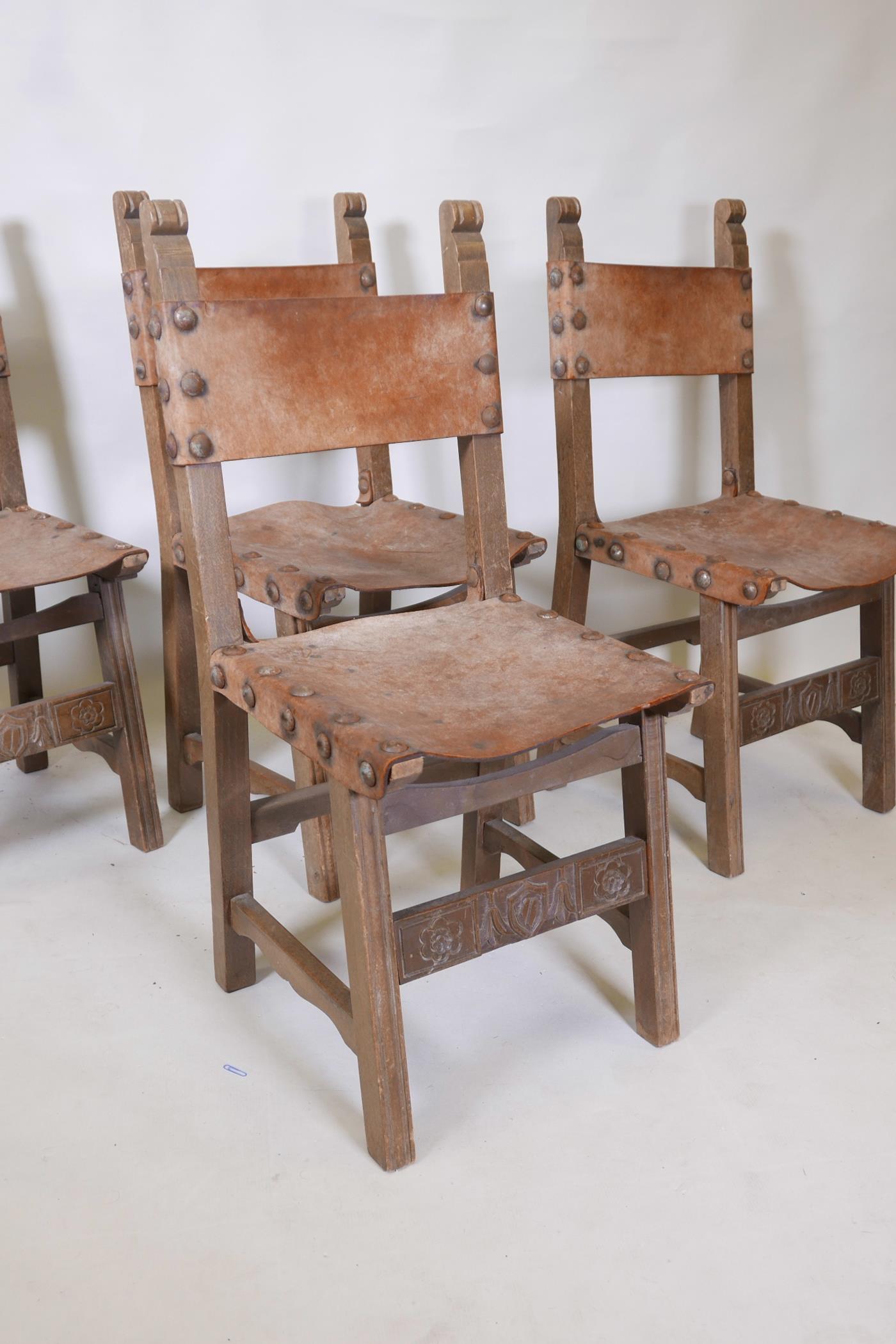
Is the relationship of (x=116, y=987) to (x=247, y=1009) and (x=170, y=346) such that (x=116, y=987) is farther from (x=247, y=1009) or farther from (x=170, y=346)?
(x=170, y=346)

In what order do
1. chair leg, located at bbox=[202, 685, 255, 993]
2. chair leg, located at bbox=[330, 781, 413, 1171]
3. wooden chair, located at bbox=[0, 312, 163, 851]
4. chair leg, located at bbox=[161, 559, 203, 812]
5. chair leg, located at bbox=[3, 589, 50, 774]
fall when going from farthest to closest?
chair leg, located at bbox=[3, 589, 50, 774] < chair leg, located at bbox=[161, 559, 203, 812] < wooden chair, located at bbox=[0, 312, 163, 851] < chair leg, located at bbox=[202, 685, 255, 993] < chair leg, located at bbox=[330, 781, 413, 1171]

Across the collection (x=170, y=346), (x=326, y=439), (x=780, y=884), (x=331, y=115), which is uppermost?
(x=331, y=115)

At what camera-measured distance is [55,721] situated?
1914mm

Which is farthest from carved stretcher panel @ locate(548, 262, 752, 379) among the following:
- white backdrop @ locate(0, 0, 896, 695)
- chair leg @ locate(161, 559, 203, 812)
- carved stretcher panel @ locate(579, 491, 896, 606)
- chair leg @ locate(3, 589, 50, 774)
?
chair leg @ locate(3, 589, 50, 774)

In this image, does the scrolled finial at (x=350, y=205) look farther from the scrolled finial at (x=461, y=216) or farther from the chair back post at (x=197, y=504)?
the chair back post at (x=197, y=504)

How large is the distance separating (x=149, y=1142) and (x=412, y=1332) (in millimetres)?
396

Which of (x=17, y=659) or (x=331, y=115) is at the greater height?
(x=331, y=115)

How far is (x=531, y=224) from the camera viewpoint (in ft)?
8.34

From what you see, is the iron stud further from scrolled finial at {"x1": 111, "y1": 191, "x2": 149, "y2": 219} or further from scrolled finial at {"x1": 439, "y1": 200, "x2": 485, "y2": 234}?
scrolled finial at {"x1": 111, "y1": 191, "x2": 149, "y2": 219}

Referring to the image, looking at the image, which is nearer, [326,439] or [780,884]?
[326,439]

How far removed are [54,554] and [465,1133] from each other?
105 centimetres

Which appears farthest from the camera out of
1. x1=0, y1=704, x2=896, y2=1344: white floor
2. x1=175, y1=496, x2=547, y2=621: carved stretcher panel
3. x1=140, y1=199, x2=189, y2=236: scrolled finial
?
x1=175, y1=496, x2=547, y2=621: carved stretcher panel

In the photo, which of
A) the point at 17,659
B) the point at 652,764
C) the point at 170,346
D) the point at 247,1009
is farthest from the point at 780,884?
the point at 17,659

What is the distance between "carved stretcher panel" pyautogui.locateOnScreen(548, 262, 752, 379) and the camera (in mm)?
2006
